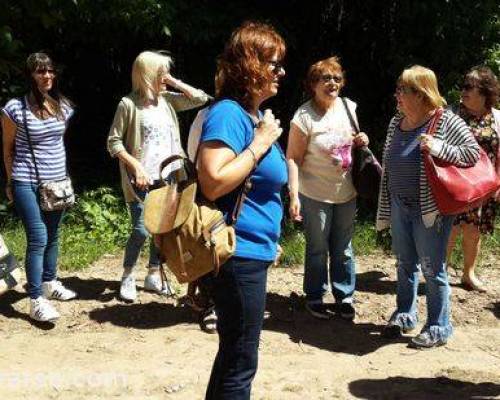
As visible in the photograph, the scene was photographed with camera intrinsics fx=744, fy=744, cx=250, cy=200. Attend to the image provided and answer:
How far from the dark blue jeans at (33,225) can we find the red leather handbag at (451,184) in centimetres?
259

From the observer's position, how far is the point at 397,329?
16.1 ft

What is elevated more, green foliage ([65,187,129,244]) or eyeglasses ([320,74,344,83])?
eyeglasses ([320,74,344,83])

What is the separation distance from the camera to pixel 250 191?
111 inches

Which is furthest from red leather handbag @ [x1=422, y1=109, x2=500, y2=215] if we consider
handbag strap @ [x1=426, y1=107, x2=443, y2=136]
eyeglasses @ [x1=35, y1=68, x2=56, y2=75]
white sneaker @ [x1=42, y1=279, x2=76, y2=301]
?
white sneaker @ [x1=42, y1=279, x2=76, y2=301]

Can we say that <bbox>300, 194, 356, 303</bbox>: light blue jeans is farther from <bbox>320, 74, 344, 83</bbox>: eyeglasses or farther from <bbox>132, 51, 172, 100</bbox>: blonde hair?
<bbox>132, 51, 172, 100</bbox>: blonde hair

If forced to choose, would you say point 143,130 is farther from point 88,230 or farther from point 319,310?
point 88,230

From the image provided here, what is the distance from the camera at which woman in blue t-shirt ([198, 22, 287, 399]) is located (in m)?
2.74

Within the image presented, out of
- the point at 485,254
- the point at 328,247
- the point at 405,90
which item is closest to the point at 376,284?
the point at 328,247

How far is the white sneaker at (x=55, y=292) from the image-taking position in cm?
551

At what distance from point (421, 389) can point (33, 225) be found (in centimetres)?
273

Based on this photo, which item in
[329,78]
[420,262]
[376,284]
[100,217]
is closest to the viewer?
[420,262]

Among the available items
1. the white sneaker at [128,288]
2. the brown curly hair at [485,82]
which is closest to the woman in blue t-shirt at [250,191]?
the white sneaker at [128,288]

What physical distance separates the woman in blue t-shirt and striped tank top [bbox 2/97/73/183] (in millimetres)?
2481

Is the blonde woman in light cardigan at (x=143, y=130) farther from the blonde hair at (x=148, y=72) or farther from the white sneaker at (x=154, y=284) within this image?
the white sneaker at (x=154, y=284)
